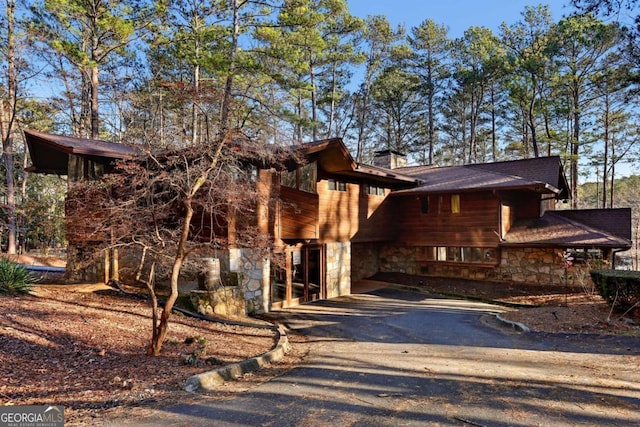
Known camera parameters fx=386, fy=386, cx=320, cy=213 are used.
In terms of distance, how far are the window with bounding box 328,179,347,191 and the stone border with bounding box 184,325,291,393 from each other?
7.79 meters

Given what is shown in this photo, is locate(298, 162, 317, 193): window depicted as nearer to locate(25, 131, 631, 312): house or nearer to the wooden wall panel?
locate(25, 131, 631, 312): house

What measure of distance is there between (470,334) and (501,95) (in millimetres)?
23270

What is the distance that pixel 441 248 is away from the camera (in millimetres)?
17266

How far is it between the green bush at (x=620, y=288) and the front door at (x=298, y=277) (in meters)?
8.28

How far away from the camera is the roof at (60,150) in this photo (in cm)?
1037

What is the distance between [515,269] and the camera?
611 inches

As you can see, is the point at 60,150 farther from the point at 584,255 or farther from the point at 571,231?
the point at 584,255

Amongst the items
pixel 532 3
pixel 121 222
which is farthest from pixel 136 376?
pixel 532 3

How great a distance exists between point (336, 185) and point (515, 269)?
26.3 feet

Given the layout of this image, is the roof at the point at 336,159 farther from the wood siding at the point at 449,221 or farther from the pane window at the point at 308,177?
the wood siding at the point at 449,221

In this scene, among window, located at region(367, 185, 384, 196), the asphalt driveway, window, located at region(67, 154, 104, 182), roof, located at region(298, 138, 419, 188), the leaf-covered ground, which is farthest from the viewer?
window, located at region(367, 185, 384, 196)

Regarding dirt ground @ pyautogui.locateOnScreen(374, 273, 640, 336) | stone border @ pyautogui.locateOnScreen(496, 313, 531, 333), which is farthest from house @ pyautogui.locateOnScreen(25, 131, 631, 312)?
→ stone border @ pyautogui.locateOnScreen(496, 313, 531, 333)

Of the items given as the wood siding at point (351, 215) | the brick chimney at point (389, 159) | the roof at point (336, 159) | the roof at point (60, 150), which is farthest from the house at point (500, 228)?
the roof at point (60, 150)

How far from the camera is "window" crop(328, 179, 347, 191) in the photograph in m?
14.3
